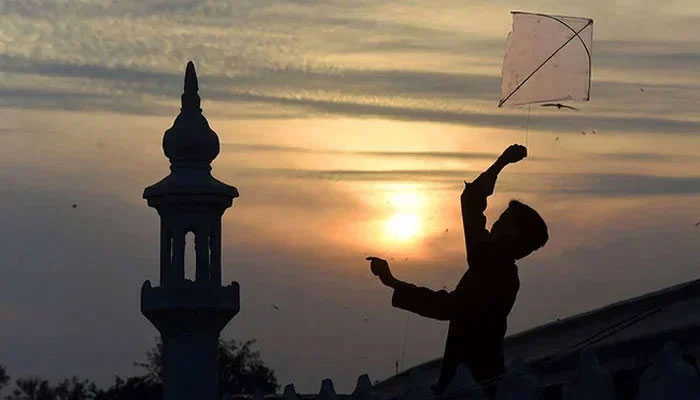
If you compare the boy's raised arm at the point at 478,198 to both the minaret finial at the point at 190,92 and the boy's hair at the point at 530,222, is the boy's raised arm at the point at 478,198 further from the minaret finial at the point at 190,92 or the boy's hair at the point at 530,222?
the minaret finial at the point at 190,92

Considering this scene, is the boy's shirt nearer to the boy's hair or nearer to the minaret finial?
the boy's hair

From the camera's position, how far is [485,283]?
1558 centimetres

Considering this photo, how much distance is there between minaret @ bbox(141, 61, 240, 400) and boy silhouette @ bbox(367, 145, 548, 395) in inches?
625

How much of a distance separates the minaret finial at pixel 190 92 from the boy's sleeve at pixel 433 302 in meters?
17.2

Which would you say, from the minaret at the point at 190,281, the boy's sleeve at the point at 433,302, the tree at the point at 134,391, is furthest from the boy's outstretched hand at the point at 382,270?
the tree at the point at 134,391

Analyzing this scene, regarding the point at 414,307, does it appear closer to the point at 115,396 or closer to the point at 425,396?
the point at 425,396

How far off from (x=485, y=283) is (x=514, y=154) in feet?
4.49

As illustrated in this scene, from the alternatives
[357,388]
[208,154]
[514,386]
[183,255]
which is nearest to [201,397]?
[183,255]

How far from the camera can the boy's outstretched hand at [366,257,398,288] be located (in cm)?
1627

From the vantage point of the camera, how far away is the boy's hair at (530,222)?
1510 cm

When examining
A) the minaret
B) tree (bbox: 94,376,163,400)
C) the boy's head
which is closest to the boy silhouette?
the boy's head

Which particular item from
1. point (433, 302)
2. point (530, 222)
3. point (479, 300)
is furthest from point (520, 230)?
point (433, 302)

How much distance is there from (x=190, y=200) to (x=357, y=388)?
1512 cm

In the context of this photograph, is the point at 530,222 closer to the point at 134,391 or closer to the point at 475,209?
the point at 475,209
